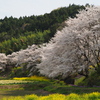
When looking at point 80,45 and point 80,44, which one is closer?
point 80,44

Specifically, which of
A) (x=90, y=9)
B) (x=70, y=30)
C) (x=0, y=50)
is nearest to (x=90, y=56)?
(x=70, y=30)

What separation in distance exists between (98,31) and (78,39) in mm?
2328

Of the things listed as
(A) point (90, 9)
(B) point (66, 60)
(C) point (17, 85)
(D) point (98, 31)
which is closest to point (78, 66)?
(B) point (66, 60)

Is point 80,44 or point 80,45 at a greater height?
point 80,44

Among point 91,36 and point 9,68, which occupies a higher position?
point 91,36

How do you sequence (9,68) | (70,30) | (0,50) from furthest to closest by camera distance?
1. (0,50)
2. (9,68)
3. (70,30)

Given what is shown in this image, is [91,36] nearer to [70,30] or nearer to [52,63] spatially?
[70,30]

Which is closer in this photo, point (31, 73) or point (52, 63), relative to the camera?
point (52, 63)

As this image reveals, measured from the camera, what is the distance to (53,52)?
75.2 ft

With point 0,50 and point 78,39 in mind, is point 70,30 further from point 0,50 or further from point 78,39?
point 0,50

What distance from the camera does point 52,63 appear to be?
76.6 feet

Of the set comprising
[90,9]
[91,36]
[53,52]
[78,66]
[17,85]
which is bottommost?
[17,85]

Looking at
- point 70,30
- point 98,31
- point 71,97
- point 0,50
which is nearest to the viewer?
point 71,97

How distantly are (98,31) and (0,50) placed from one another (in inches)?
2708
